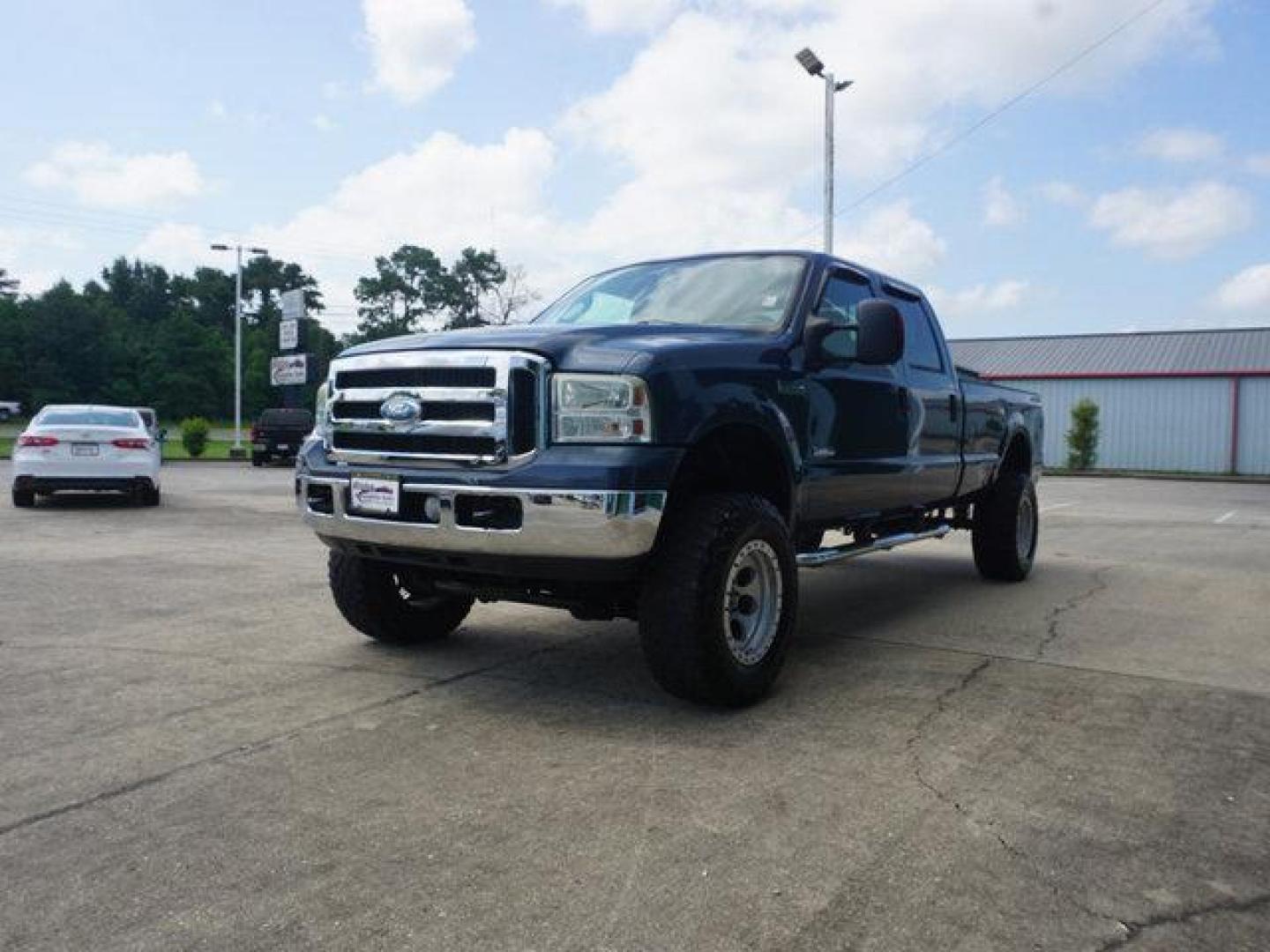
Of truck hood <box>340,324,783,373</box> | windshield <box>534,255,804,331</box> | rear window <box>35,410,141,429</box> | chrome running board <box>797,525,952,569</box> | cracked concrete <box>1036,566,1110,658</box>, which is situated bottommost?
cracked concrete <box>1036,566,1110,658</box>

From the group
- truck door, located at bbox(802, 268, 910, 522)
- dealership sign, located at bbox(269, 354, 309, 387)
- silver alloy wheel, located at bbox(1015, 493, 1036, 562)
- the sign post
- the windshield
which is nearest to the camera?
truck door, located at bbox(802, 268, 910, 522)

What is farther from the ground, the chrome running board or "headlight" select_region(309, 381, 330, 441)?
"headlight" select_region(309, 381, 330, 441)

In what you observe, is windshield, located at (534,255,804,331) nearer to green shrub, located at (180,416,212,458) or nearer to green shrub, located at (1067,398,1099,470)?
green shrub, located at (1067,398,1099,470)

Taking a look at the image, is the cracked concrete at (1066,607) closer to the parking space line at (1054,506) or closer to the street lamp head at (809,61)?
the parking space line at (1054,506)

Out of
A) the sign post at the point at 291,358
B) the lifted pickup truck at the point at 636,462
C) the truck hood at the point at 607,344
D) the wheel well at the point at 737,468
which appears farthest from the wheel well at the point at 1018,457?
the sign post at the point at 291,358

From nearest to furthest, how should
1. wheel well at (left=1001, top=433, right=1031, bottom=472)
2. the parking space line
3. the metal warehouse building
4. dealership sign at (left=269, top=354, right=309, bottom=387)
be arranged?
wheel well at (left=1001, top=433, right=1031, bottom=472)
the parking space line
the metal warehouse building
dealership sign at (left=269, top=354, right=309, bottom=387)

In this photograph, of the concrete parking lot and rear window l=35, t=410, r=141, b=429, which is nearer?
the concrete parking lot

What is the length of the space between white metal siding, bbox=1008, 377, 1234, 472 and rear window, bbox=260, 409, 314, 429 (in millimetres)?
23582

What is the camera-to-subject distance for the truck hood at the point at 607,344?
3.82 meters

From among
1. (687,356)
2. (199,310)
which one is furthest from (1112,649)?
(199,310)

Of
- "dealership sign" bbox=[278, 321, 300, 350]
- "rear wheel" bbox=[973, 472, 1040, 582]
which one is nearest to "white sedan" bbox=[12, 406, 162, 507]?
"rear wheel" bbox=[973, 472, 1040, 582]

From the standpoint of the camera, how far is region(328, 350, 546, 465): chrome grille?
3834 mm

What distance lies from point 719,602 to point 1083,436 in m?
30.8

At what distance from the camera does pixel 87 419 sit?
13.6 meters
